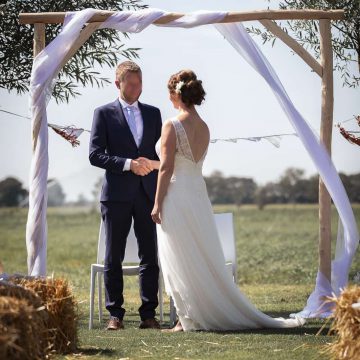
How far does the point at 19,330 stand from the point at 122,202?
8.61 ft

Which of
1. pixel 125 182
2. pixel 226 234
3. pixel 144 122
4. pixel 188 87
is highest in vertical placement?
pixel 188 87

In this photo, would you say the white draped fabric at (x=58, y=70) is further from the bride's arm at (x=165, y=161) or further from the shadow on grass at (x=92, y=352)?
the shadow on grass at (x=92, y=352)

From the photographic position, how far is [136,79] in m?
7.43

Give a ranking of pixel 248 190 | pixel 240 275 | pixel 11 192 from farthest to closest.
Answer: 1. pixel 248 190
2. pixel 11 192
3. pixel 240 275

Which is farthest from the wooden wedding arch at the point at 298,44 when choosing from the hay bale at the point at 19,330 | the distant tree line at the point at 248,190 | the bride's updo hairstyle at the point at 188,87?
the distant tree line at the point at 248,190

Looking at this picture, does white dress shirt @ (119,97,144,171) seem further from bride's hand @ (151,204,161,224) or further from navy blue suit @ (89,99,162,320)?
bride's hand @ (151,204,161,224)

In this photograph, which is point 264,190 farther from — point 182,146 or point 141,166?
point 182,146

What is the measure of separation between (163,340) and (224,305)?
2.05ft

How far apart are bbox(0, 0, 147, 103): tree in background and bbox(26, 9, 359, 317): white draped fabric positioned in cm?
214

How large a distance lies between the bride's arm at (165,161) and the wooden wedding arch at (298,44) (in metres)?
1.00

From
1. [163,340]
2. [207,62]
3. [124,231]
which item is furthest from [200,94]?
[207,62]

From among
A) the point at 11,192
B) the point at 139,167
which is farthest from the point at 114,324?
the point at 11,192

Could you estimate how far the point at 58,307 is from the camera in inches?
235

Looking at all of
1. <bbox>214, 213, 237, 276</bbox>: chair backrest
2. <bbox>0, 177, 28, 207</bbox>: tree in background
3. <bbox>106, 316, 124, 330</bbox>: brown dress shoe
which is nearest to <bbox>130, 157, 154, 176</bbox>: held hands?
<bbox>106, 316, 124, 330</bbox>: brown dress shoe
